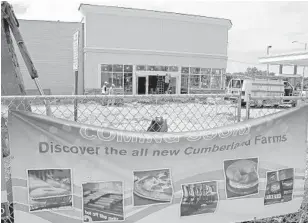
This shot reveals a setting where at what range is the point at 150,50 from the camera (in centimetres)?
2809

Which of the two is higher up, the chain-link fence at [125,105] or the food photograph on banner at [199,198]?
the chain-link fence at [125,105]

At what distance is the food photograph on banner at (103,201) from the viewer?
8.20 ft

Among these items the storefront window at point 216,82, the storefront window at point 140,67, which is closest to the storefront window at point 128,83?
the storefront window at point 140,67

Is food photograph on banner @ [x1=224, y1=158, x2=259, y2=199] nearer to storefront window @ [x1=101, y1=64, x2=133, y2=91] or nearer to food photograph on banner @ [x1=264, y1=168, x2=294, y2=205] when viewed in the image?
food photograph on banner @ [x1=264, y1=168, x2=294, y2=205]

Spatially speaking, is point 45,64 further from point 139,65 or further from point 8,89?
point 8,89

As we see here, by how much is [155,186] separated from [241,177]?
33.9 inches

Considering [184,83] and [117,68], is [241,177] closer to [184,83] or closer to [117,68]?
[117,68]

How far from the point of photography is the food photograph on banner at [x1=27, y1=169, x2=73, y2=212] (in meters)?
2.40

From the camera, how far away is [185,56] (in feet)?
96.7

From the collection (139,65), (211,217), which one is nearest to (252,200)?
(211,217)

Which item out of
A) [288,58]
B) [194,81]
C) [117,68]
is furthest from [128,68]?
[288,58]

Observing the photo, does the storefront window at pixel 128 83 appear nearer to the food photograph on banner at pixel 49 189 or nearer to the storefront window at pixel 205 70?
the storefront window at pixel 205 70

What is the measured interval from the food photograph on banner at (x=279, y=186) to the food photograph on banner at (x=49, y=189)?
1913 mm

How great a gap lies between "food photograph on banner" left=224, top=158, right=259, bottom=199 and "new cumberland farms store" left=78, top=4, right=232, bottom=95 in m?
24.7
